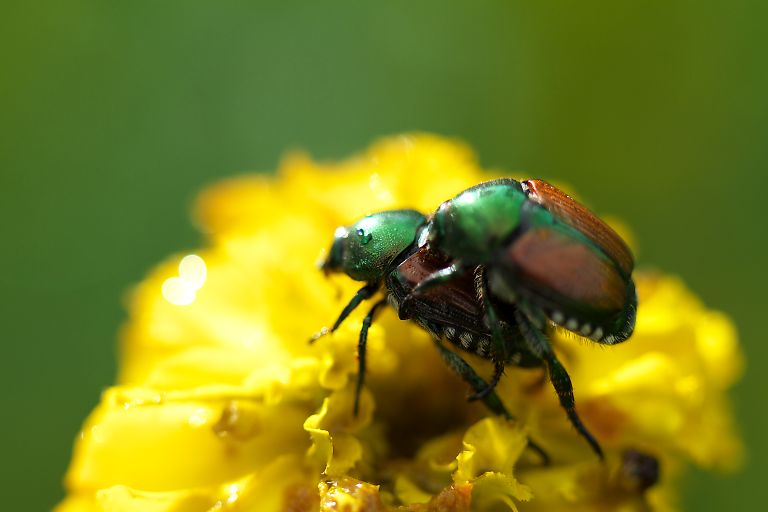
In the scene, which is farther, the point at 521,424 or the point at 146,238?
the point at 146,238

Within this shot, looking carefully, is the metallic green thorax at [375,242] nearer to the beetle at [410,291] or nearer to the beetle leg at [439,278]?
the beetle at [410,291]

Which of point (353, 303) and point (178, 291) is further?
point (178, 291)

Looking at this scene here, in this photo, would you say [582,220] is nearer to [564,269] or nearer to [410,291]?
[564,269]

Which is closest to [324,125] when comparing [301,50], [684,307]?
[301,50]

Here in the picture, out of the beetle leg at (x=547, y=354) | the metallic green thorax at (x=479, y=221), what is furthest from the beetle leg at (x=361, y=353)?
the beetle leg at (x=547, y=354)

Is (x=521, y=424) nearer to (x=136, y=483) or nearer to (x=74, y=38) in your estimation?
(x=136, y=483)

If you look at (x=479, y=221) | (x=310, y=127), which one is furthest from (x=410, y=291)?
(x=310, y=127)
